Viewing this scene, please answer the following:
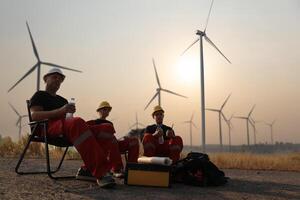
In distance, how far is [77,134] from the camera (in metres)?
4.85

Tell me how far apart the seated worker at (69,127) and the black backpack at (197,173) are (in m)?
1.38

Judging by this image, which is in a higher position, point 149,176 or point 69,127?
point 69,127

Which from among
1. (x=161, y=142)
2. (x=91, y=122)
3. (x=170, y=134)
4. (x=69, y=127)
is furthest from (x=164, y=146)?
(x=69, y=127)

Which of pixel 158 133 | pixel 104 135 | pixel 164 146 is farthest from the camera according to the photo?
pixel 164 146

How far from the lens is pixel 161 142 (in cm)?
667

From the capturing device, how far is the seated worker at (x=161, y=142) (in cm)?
654

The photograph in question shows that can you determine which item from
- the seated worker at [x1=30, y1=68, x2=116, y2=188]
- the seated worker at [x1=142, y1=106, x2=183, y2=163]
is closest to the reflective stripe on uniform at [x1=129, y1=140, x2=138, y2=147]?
the seated worker at [x1=142, y1=106, x2=183, y2=163]

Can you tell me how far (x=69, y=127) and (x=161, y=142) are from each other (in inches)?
81.3

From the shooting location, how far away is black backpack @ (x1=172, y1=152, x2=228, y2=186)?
5859mm

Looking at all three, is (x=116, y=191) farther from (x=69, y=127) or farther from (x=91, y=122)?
(x=91, y=122)

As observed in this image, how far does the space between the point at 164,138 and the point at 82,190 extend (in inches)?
91.2

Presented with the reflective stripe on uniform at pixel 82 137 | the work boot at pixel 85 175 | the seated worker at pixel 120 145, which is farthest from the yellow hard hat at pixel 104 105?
the reflective stripe on uniform at pixel 82 137

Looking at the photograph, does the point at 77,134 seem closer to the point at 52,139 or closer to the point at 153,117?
the point at 52,139

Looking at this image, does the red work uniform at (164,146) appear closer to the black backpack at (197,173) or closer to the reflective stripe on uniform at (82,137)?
the black backpack at (197,173)
